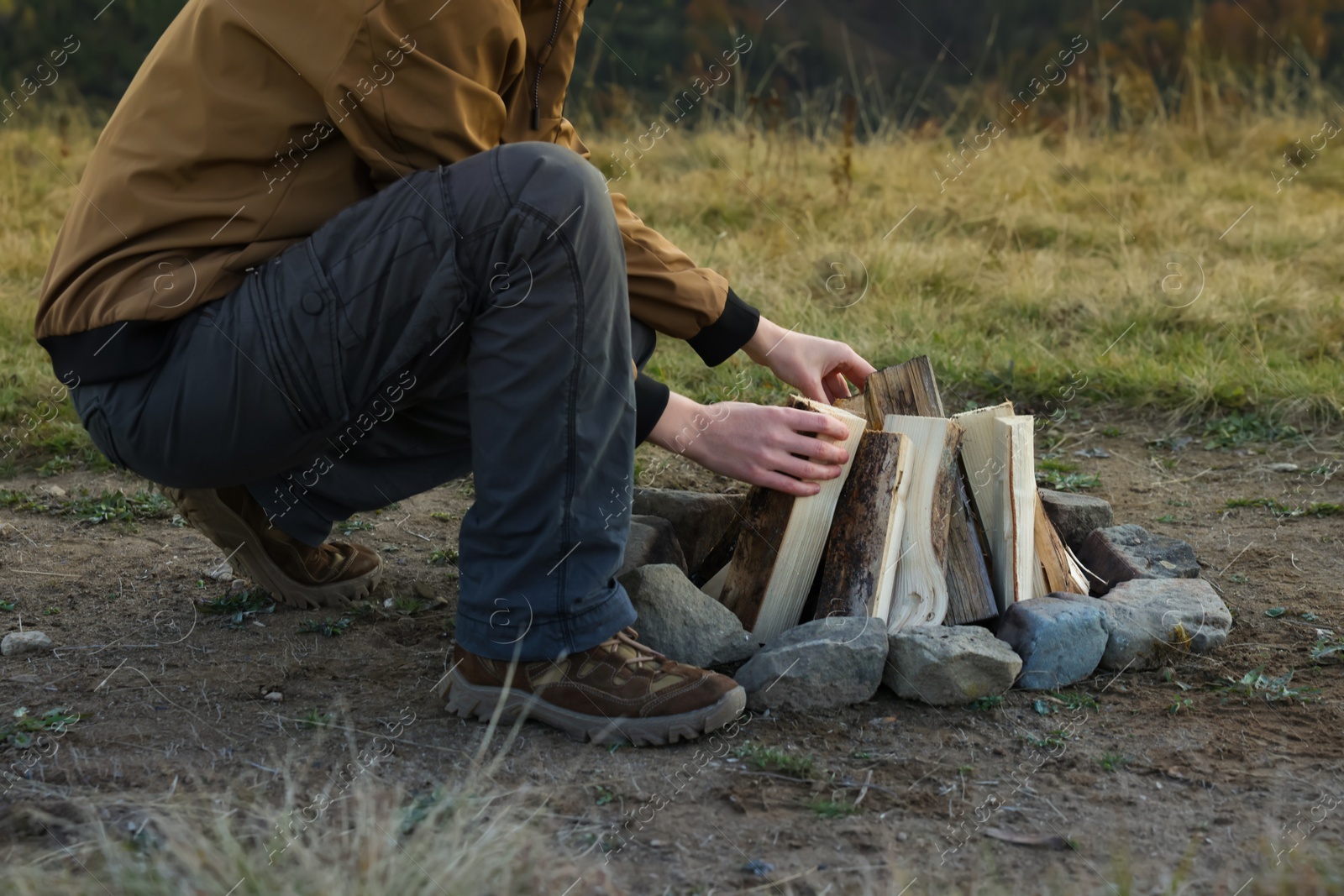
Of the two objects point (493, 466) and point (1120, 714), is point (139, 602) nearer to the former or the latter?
point (493, 466)

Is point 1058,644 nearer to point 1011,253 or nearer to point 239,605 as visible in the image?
point 239,605

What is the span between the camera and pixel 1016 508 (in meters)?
2.60

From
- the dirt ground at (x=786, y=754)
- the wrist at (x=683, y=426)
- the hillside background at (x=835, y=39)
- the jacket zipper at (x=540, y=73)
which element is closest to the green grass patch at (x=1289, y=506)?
the dirt ground at (x=786, y=754)

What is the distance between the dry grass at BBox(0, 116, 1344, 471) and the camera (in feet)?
14.6

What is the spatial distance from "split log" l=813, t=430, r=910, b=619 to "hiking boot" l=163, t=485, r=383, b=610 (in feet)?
3.74

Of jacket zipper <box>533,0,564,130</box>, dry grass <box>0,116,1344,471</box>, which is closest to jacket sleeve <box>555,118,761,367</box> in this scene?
jacket zipper <box>533,0,564,130</box>

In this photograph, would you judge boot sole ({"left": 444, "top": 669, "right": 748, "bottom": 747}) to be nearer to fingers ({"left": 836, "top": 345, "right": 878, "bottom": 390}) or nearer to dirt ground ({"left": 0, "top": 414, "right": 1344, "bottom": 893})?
dirt ground ({"left": 0, "top": 414, "right": 1344, "bottom": 893})

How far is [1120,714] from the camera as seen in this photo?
2.24 meters

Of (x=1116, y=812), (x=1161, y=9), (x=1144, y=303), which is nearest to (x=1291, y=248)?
(x=1144, y=303)

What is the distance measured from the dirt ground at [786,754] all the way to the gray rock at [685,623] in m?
0.23

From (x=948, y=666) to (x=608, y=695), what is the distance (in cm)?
66

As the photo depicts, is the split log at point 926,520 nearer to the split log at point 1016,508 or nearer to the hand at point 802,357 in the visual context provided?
the split log at point 1016,508

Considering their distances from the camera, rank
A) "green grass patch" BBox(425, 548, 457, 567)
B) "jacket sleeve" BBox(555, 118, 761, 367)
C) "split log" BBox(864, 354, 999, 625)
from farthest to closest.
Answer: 1. "green grass patch" BBox(425, 548, 457, 567)
2. "split log" BBox(864, 354, 999, 625)
3. "jacket sleeve" BBox(555, 118, 761, 367)

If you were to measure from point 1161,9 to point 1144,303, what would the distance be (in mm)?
12048
